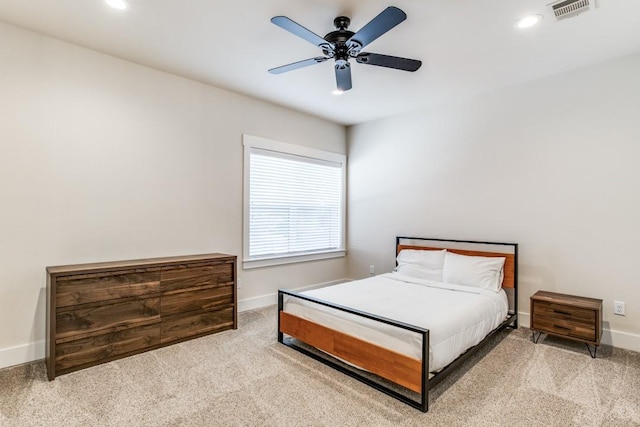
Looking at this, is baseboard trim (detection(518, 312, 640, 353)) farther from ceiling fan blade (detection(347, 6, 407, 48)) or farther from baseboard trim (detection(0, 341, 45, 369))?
baseboard trim (detection(0, 341, 45, 369))

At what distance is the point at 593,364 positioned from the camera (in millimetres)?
2789

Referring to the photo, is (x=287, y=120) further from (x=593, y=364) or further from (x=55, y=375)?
(x=593, y=364)

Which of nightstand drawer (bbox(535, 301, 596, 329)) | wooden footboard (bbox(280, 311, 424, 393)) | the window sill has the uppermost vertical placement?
the window sill

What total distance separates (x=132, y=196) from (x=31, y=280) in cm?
107

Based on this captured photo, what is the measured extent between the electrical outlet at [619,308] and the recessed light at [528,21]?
2.68 m

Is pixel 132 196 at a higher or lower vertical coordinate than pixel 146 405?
higher

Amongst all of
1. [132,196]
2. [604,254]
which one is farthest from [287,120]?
[604,254]

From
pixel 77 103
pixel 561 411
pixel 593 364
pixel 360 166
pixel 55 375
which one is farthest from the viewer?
pixel 360 166

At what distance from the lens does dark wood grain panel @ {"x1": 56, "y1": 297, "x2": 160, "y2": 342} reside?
103 inches

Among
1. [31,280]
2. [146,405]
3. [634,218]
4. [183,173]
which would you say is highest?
[183,173]

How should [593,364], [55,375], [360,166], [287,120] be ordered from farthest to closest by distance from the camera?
[360,166] < [287,120] < [593,364] < [55,375]

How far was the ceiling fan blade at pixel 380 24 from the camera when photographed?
2.03 m

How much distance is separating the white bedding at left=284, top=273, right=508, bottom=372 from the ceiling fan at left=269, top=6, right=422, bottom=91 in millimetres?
1994

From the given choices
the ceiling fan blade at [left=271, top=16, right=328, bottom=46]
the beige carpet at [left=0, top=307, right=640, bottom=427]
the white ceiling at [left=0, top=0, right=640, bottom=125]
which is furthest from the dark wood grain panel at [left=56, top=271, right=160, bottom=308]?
the ceiling fan blade at [left=271, top=16, right=328, bottom=46]
